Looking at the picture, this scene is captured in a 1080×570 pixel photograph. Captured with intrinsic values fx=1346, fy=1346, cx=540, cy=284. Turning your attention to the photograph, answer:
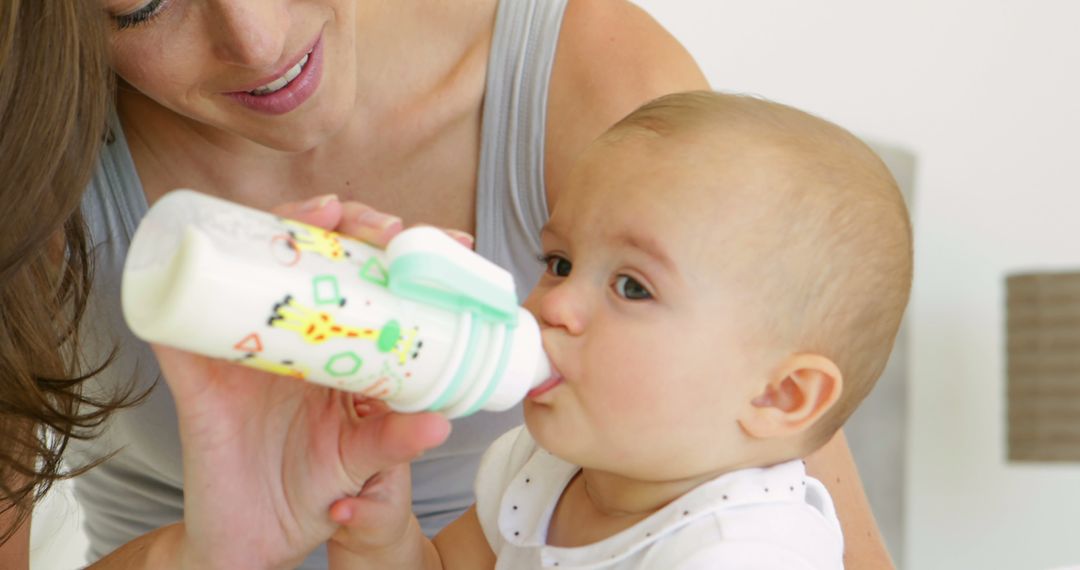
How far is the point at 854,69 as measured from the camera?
10.4 ft

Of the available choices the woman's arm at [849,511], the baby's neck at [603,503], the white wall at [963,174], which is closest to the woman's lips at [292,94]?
the baby's neck at [603,503]

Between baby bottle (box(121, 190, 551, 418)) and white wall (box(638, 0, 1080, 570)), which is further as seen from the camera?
white wall (box(638, 0, 1080, 570))

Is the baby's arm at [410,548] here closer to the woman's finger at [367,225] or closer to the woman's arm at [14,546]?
the woman's finger at [367,225]

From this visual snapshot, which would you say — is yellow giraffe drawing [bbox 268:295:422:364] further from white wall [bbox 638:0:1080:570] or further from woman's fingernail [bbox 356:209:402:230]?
white wall [bbox 638:0:1080:570]

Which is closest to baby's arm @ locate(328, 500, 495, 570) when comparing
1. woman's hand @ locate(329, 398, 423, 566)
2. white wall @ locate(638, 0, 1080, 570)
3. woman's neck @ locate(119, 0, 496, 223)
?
woman's hand @ locate(329, 398, 423, 566)

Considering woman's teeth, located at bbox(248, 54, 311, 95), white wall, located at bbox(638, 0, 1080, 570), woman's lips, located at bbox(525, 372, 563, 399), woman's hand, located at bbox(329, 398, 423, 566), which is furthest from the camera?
white wall, located at bbox(638, 0, 1080, 570)

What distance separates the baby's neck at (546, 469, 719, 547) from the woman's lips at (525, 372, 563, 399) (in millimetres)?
148

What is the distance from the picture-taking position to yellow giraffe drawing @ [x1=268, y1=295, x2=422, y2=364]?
0.82m

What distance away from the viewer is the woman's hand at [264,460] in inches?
41.5

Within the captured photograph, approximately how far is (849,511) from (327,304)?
70 centimetres

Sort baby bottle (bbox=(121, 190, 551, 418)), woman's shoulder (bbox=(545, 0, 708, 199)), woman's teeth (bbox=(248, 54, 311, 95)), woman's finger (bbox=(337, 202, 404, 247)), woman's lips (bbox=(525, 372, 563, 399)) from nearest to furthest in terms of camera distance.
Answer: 1. baby bottle (bbox=(121, 190, 551, 418))
2. woman's finger (bbox=(337, 202, 404, 247))
3. woman's lips (bbox=(525, 372, 563, 399))
4. woman's teeth (bbox=(248, 54, 311, 95))
5. woman's shoulder (bbox=(545, 0, 708, 199))

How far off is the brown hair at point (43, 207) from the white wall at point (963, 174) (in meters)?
2.00

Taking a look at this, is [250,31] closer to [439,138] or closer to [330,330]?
[439,138]

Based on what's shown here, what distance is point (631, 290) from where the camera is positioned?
104 centimetres
